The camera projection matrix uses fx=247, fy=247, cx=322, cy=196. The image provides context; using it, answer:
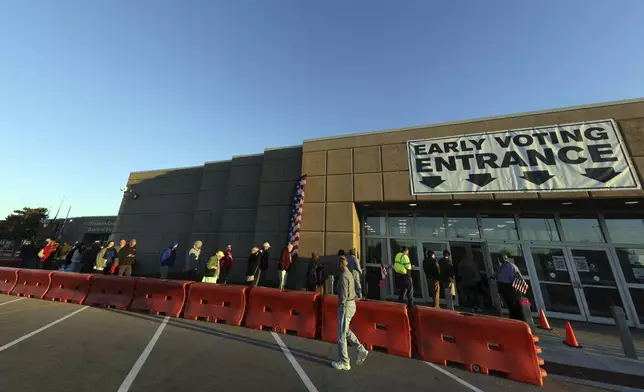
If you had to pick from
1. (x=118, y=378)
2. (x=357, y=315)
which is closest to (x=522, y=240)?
(x=357, y=315)

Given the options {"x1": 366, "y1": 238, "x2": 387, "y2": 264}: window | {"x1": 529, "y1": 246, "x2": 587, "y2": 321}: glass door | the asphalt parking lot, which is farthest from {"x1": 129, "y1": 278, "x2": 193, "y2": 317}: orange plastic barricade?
{"x1": 529, "y1": 246, "x2": 587, "y2": 321}: glass door

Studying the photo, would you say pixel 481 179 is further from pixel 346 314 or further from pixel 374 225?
pixel 346 314

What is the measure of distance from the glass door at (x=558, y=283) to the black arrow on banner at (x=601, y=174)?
8.98ft

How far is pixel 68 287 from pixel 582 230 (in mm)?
18543

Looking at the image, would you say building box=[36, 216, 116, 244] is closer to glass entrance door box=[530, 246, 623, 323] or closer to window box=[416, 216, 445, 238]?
window box=[416, 216, 445, 238]

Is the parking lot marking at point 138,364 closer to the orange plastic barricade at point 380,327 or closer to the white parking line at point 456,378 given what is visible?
the orange plastic barricade at point 380,327

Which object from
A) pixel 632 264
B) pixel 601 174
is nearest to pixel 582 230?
pixel 632 264

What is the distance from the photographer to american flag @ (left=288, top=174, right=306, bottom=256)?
1072 centimetres

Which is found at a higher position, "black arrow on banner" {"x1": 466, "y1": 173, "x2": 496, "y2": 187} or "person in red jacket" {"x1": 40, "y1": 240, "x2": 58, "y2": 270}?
"black arrow on banner" {"x1": 466, "y1": 173, "x2": 496, "y2": 187}

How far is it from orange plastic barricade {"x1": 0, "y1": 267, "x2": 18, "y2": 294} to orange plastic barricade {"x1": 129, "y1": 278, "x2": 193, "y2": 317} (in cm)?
632

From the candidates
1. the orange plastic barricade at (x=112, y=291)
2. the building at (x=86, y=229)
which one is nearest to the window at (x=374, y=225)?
the orange plastic barricade at (x=112, y=291)

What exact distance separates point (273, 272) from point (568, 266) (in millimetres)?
11325

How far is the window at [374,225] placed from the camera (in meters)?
11.2

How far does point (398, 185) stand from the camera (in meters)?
10.2
